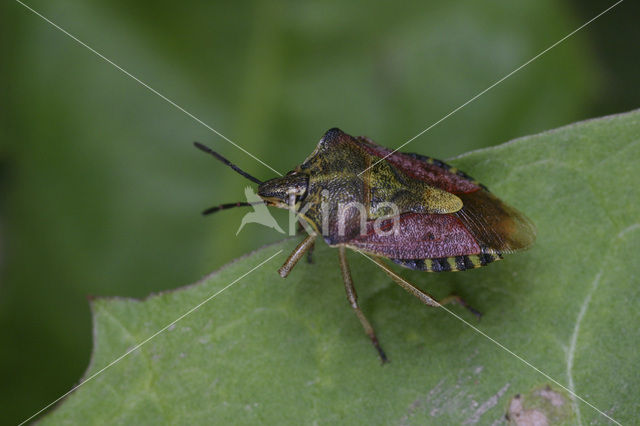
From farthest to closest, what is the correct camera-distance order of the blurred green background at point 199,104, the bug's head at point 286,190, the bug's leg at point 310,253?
1. the blurred green background at point 199,104
2. the bug's head at point 286,190
3. the bug's leg at point 310,253

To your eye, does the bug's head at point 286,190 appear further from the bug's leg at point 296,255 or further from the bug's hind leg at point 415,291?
the bug's hind leg at point 415,291

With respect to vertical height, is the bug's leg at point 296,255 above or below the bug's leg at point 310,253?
above

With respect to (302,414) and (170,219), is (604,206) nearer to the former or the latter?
(302,414)

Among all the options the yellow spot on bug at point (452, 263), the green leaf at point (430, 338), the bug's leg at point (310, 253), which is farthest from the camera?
the bug's leg at point (310, 253)

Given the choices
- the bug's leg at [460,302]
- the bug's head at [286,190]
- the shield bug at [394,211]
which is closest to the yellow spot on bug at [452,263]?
the shield bug at [394,211]

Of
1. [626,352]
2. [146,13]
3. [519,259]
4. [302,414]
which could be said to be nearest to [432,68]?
[519,259]

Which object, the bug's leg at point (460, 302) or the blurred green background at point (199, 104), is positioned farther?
the blurred green background at point (199, 104)
